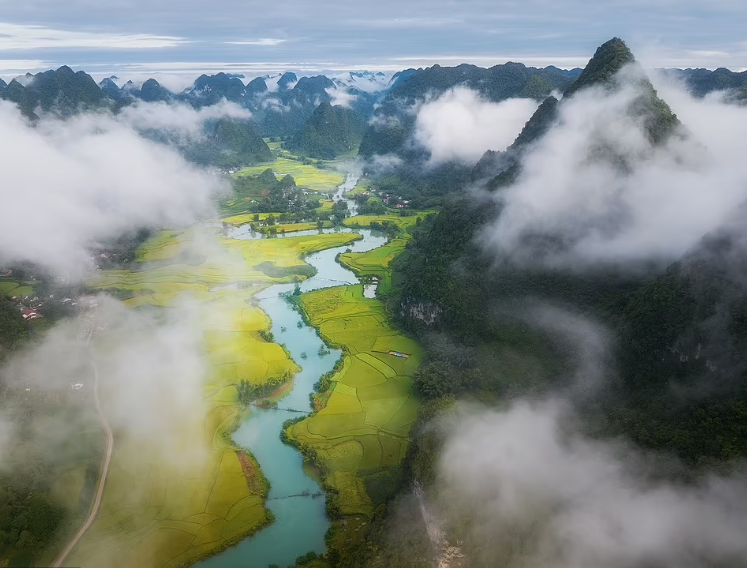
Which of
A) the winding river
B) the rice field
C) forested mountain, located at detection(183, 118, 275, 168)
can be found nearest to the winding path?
the winding river

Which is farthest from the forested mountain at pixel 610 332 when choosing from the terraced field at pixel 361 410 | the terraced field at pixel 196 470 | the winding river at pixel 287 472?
the terraced field at pixel 196 470

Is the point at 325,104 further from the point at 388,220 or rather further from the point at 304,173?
the point at 388,220

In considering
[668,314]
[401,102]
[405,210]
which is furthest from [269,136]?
[668,314]

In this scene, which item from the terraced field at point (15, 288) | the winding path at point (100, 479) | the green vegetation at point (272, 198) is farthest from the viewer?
the green vegetation at point (272, 198)

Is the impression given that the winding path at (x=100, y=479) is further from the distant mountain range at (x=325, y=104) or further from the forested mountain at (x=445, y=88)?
the forested mountain at (x=445, y=88)

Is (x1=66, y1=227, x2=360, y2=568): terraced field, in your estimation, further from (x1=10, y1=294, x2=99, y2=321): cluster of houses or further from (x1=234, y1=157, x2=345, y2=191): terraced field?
(x1=234, y1=157, x2=345, y2=191): terraced field

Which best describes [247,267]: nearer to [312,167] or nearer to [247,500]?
[247,500]
